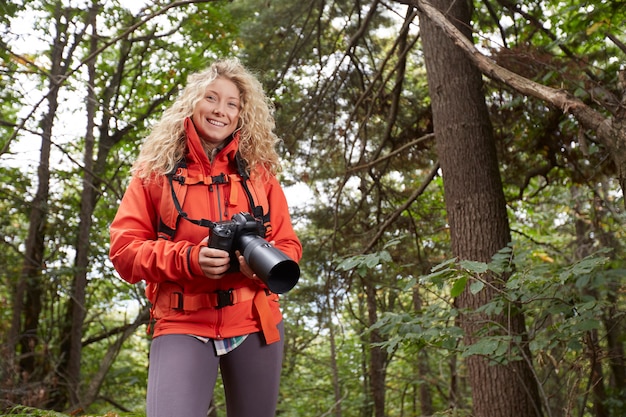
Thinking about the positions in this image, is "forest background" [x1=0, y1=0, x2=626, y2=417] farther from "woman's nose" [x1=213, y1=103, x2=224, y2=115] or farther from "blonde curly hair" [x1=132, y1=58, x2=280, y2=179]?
"woman's nose" [x1=213, y1=103, x2=224, y2=115]

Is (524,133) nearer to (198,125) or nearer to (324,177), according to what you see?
(324,177)

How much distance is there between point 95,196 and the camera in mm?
9828

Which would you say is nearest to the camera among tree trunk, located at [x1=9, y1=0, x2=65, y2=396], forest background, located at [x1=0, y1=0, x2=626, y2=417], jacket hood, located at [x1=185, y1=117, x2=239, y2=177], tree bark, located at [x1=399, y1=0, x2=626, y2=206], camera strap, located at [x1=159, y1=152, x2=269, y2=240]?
camera strap, located at [x1=159, y1=152, x2=269, y2=240]

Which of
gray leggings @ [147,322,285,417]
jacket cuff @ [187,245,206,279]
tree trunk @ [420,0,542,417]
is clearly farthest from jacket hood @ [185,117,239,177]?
tree trunk @ [420,0,542,417]

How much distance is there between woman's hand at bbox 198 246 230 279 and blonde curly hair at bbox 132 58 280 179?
40 cm

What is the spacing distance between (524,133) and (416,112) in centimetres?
116

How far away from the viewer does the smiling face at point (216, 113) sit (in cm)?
243

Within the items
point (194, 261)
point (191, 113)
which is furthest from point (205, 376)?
point (191, 113)

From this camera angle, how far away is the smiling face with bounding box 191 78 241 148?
7.98ft

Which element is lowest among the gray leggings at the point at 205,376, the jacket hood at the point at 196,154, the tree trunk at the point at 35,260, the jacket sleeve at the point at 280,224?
the gray leggings at the point at 205,376

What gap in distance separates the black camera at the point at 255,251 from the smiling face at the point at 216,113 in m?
0.43

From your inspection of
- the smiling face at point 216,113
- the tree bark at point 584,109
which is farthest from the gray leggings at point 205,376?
the tree bark at point 584,109

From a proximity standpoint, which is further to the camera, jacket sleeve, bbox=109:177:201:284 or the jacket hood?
the jacket hood

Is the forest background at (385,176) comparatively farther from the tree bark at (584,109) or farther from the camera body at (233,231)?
the camera body at (233,231)
